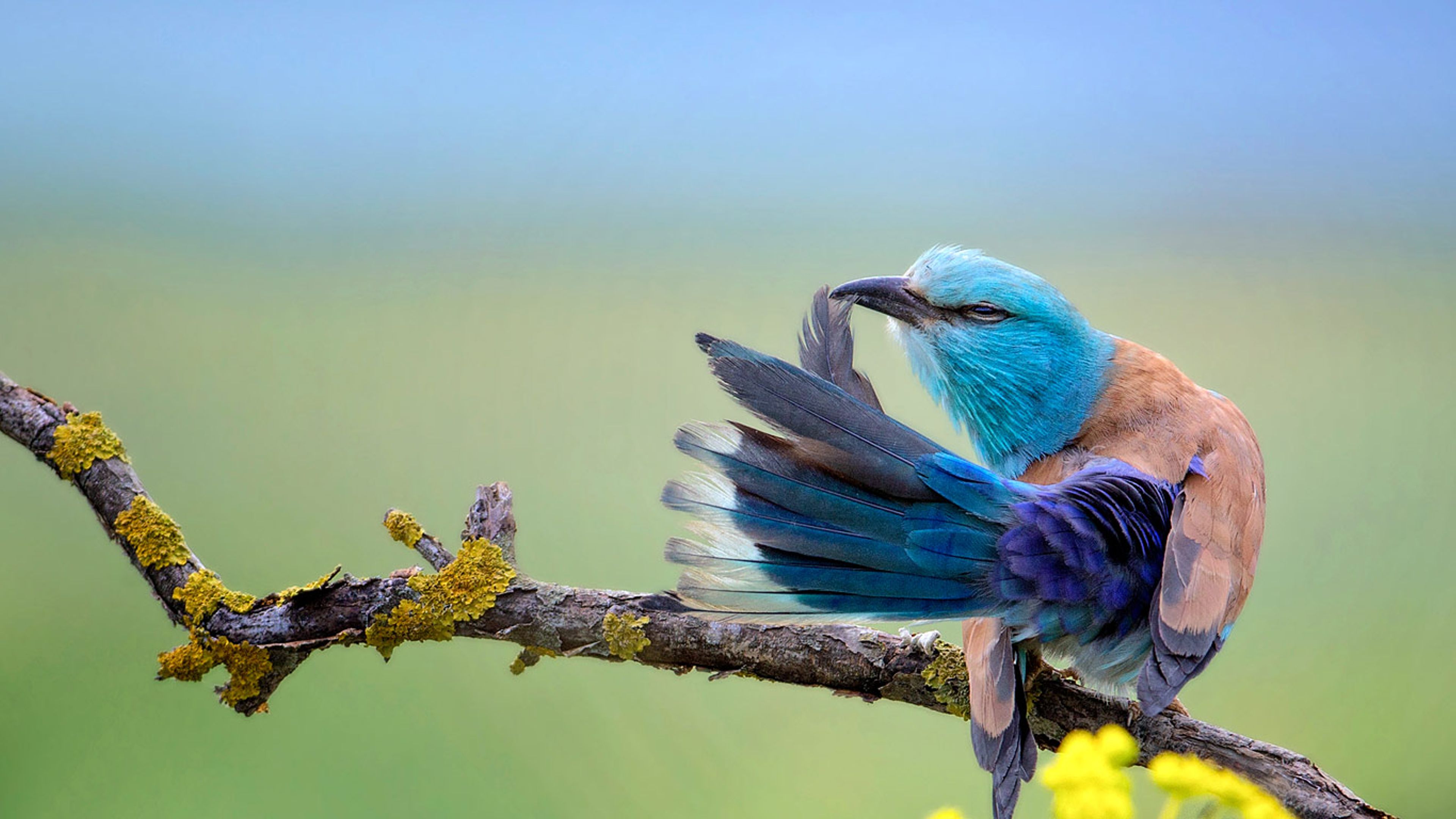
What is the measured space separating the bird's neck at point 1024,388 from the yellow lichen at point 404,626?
694 millimetres

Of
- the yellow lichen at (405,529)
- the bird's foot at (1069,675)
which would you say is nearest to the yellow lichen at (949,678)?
the bird's foot at (1069,675)

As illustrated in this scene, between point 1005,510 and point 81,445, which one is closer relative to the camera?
point 1005,510

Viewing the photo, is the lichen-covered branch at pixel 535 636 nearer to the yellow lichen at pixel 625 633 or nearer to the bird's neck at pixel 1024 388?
the yellow lichen at pixel 625 633

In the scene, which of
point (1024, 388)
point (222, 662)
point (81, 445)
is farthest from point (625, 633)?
point (81, 445)

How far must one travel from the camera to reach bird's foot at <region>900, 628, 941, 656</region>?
4.00 ft

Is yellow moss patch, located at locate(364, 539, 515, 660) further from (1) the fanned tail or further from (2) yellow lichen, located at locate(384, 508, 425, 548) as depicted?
(1) the fanned tail

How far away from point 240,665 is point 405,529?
9.3 inches

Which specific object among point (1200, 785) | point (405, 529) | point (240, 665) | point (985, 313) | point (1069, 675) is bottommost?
point (1069, 675)

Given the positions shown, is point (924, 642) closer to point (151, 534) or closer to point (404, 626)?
point (404, 626)

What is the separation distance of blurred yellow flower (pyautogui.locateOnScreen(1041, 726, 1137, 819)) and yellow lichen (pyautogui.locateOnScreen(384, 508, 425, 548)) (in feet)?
3.03

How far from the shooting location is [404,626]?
4.00 ft

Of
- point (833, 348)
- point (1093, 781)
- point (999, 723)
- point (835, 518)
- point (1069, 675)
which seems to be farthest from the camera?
point (833, 348)

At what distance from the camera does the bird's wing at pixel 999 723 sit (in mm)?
1071

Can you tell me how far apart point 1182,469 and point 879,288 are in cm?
43
